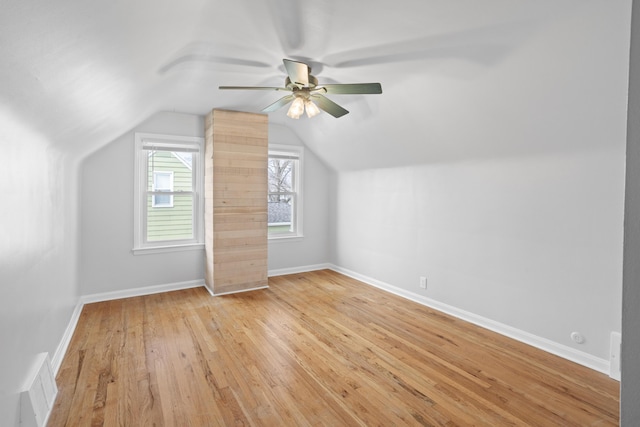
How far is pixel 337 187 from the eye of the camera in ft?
18.1

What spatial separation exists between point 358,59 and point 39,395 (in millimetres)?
3116

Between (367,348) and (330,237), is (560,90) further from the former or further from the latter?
(330,237)

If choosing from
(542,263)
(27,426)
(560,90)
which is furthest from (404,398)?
(560,90)

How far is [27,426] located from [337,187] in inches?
178

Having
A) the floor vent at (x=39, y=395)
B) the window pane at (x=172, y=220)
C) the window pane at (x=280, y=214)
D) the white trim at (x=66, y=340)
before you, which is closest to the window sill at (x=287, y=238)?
the window pane at (x=280, y=214)

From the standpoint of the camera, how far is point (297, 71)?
7.98ft

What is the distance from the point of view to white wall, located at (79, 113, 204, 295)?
393cm

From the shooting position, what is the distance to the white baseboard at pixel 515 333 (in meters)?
2.54

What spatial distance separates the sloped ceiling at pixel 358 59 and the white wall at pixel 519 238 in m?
0.27

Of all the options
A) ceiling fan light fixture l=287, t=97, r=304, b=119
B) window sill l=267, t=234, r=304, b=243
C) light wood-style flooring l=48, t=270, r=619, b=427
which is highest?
ceiling fan light fixture l=287, t=97, r=304, b=119

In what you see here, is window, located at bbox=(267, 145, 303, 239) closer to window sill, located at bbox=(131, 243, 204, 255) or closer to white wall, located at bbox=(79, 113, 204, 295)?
window sill, located at bbox=(131, 243, 204, 255)

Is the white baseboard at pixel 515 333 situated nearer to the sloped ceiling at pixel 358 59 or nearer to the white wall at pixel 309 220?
the white wall at pixel 309 220

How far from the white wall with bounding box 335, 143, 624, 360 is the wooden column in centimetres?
172

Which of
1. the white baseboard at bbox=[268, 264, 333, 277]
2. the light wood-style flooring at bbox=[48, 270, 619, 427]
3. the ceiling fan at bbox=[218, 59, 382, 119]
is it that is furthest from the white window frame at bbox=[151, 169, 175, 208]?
the ceiling fan at bbox=[218, 59, 382, 119]
